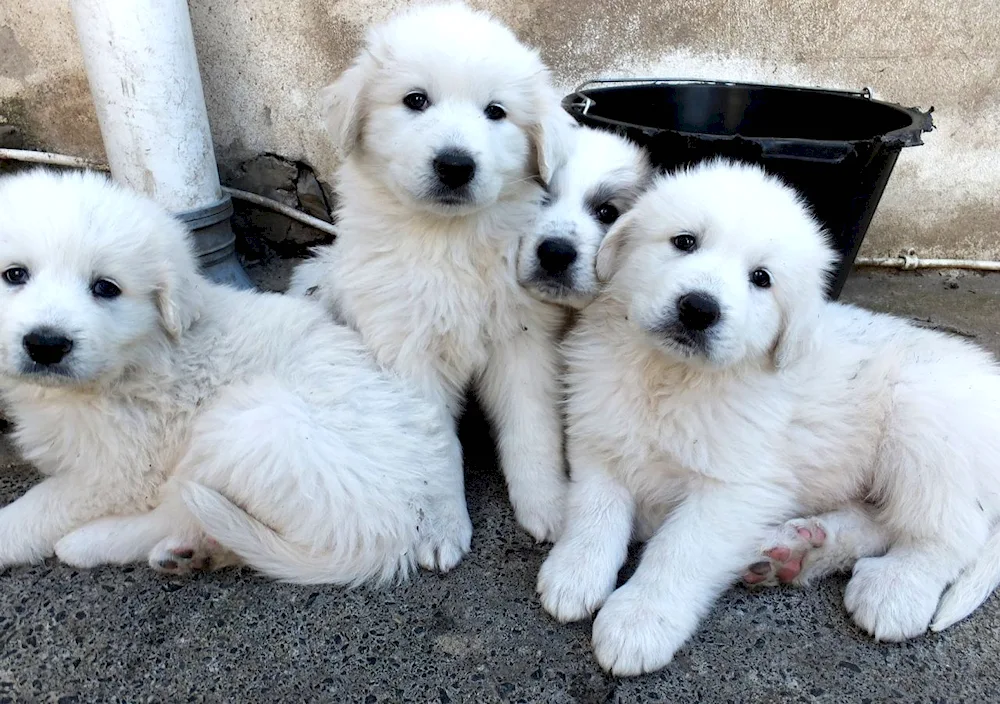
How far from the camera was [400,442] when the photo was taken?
2.50 metres

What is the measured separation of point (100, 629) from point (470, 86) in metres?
2.14

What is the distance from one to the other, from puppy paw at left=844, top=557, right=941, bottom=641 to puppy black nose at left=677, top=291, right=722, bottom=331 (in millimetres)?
1005

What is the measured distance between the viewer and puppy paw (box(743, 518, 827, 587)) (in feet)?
8.00

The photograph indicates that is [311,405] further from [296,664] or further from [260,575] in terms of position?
[296,664]

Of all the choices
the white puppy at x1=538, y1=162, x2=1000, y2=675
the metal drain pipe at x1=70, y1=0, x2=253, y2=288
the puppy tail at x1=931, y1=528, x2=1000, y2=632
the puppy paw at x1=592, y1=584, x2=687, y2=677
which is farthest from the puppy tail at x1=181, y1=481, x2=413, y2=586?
the metal drain pipe at x1=70, y1=0, x2=253, y2=288

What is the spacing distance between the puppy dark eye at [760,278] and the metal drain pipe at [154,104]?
278 centimetres

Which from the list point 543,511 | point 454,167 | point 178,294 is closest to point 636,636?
point 543,511

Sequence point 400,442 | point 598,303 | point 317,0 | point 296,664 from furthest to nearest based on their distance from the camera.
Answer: point 317,0, point 598,303, point 400,442, point 296,664

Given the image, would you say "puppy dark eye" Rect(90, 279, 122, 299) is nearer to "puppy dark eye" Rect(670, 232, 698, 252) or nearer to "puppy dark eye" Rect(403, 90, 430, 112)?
"puppy dark eye" Rect(403, 90, 430, 112)

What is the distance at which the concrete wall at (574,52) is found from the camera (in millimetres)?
4047

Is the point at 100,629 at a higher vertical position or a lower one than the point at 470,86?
lower

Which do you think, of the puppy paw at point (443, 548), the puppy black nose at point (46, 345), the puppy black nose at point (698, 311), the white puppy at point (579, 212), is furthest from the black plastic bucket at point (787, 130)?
the puppy black nose at point (46, 345)

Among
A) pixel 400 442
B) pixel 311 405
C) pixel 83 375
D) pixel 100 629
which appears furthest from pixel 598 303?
pixel 100 629

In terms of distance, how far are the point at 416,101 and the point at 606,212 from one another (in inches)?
31.9
